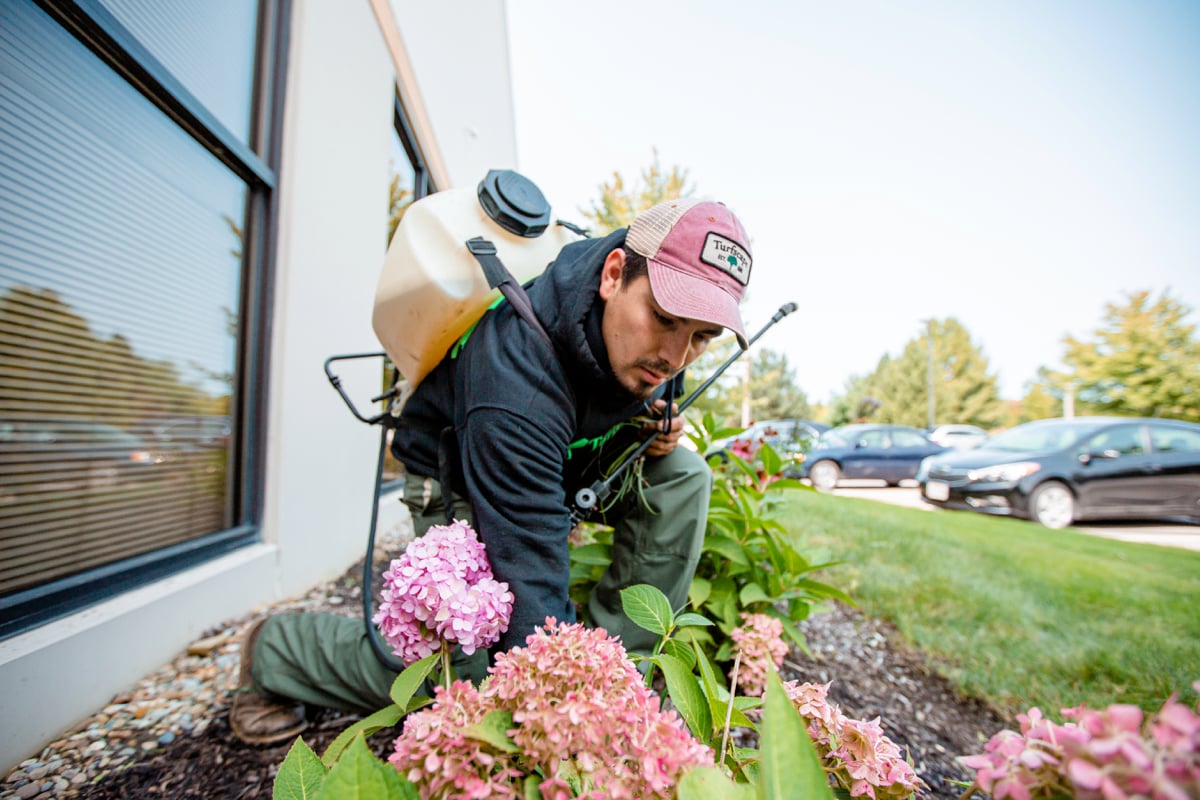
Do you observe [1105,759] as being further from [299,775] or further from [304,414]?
[304,414]

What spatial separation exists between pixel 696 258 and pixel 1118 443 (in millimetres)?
9163

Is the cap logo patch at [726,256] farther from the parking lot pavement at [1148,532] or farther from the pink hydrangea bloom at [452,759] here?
the parking lot pavement at [1148,532]

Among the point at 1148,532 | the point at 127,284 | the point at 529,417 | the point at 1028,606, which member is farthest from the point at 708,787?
the point at 1148,532

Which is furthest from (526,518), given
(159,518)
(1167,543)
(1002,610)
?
(1167,543)

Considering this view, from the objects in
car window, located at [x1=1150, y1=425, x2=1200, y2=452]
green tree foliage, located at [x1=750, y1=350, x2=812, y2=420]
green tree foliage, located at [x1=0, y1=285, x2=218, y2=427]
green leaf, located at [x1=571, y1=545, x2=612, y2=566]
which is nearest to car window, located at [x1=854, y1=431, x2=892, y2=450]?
car window, located at [x1=1150, y1=425, x2=1200, y2=452]

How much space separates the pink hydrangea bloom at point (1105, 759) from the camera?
322mm

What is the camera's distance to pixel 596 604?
182 centimetres

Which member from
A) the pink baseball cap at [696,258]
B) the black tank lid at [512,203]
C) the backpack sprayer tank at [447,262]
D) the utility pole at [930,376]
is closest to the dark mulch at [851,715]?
the pink baseball cap at [696,258]

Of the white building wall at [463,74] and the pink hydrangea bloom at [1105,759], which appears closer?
the pink hydrangea bloom at [1105,759]

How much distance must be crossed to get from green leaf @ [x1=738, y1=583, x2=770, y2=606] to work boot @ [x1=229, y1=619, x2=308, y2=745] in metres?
1.56

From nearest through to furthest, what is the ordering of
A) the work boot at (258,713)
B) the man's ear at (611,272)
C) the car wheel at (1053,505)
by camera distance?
1. the man's ear at (611,272)
2. the work boot at (258,713)
3. the car wheel at (1053,505)

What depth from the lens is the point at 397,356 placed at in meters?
1.66

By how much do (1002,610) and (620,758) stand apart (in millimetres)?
3450

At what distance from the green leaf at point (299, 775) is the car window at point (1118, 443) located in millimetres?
9734
